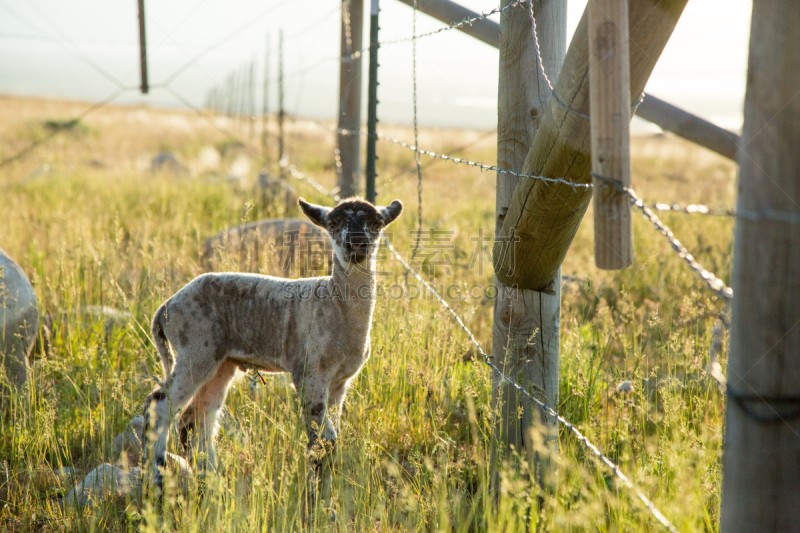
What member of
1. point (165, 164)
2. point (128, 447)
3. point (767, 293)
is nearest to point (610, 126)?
point (767, 293)

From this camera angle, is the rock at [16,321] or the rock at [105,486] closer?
the rock at [105,486]

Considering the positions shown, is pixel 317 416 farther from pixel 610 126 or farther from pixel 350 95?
pixel 350 95

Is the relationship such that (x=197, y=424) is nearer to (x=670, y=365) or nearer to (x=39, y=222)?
(x=670, y=365)

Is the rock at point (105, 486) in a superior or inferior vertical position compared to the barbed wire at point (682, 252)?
inferior

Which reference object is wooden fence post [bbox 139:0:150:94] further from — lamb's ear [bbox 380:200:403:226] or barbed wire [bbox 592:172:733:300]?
barbed wire [bbox 592:172:733:300]

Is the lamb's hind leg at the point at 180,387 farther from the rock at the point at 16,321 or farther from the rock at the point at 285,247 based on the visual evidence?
the rock at the point at 285,247

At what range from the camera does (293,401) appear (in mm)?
3605

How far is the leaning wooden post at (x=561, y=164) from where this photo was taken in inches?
75.0

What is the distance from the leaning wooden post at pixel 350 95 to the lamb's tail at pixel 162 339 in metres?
3.12

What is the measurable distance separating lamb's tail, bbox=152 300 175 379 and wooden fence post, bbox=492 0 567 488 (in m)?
2.11

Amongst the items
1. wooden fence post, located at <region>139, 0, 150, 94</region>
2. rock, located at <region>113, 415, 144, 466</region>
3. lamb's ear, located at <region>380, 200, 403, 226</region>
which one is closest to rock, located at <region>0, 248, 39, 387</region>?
rock, located at <region>113, 415, 144, 466</region>

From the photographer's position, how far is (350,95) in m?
6.98

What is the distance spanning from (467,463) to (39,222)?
832cm

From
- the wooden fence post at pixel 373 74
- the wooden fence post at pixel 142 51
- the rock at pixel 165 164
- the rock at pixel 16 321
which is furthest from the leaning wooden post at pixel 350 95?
the rock at pixel 165 164
